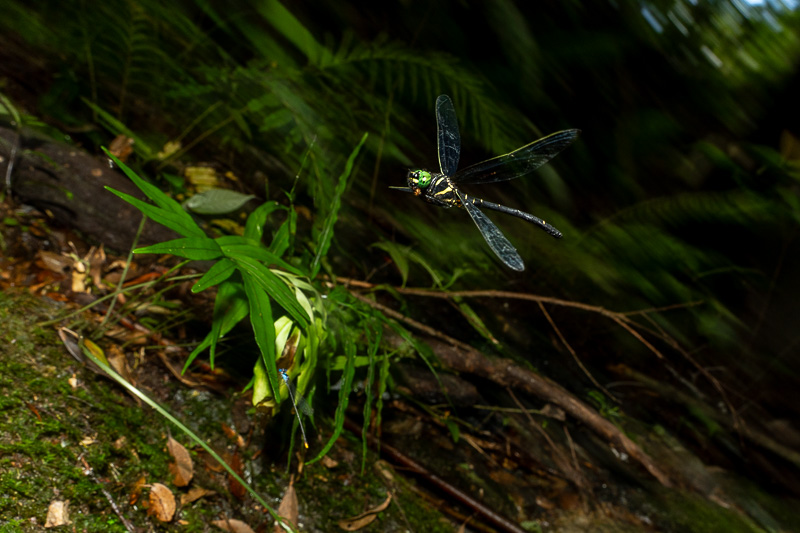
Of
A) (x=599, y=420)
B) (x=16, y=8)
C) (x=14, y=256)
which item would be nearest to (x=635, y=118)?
(x=599, y=420)

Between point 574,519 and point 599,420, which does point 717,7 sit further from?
point 574,519

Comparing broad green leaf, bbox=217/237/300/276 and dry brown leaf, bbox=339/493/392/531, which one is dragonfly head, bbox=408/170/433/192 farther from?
dry brown leaf, bbox=339/493/392/531

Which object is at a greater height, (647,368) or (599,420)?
(599,420)

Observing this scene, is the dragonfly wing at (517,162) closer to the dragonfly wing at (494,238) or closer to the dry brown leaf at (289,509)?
the dragonfly wing at (494,238)

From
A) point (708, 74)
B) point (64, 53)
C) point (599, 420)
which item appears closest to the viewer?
point (599, 420)

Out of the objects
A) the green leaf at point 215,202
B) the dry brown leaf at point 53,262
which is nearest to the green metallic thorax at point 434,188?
the green leaf at point 215,202

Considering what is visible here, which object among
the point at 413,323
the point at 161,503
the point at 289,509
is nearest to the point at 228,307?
the point at 161,503

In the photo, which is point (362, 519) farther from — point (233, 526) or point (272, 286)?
point (272, 286)
